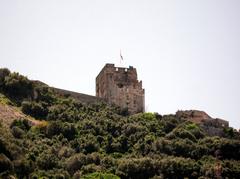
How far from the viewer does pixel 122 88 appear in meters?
76.9

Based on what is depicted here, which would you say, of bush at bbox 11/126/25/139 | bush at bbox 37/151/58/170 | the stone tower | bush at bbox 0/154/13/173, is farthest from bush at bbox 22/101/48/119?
bush at bbox 0/154/13/173

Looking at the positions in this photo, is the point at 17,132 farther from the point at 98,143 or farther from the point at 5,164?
the point at 5,164

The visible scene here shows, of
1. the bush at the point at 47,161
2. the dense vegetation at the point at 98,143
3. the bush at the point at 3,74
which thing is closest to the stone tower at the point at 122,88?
the dense vegetation at the point at 98,143

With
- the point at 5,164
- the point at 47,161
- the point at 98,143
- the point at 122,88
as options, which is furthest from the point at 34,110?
the point at 5,164

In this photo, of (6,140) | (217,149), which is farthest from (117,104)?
(6,140)

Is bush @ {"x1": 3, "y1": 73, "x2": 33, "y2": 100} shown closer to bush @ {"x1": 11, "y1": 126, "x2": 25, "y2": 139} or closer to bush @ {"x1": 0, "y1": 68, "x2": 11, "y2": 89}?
bush @ {"x1": 0, "y1": 68, "x2": 11, "y2": 89}

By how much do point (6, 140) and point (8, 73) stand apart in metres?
19.7

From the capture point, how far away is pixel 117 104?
76688 mm

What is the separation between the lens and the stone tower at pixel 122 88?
3024 inches

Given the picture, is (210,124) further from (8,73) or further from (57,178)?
(57,178)

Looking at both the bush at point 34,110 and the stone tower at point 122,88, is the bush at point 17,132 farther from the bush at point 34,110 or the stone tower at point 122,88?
the stone tower at point 122,88

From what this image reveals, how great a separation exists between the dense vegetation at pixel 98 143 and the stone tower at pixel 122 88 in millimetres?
1732

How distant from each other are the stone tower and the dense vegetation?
5.68 feet

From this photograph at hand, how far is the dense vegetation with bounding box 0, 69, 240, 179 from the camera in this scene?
56.5 meters
